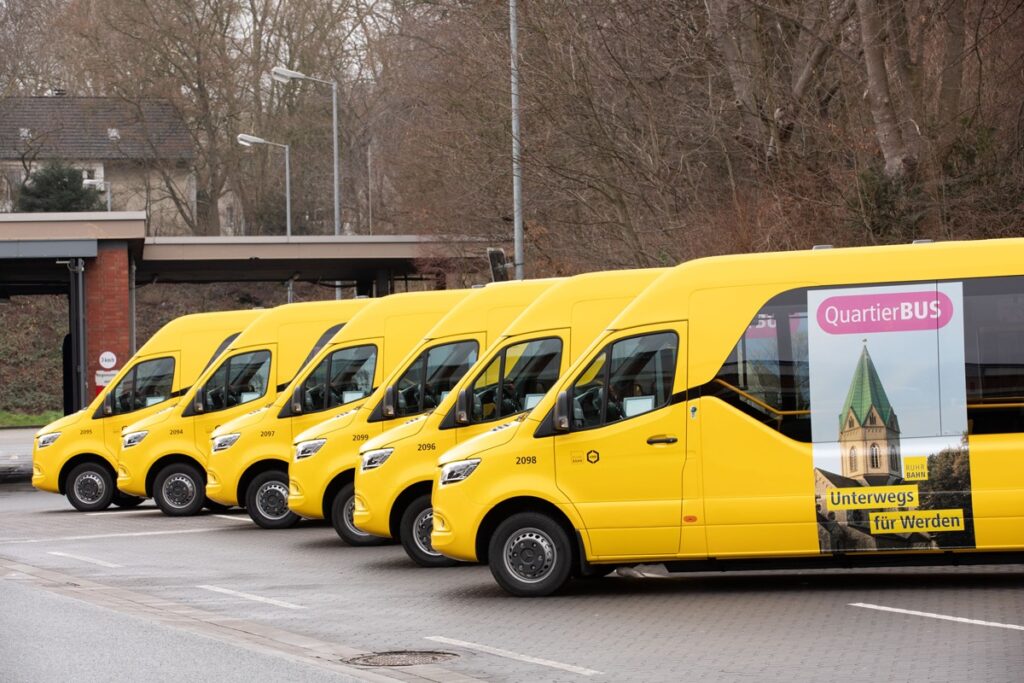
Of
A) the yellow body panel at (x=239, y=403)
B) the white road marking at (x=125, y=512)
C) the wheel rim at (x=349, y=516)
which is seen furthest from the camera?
the white road marking at (x=125, y=512)

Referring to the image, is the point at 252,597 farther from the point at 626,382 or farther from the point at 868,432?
the point at 868,432

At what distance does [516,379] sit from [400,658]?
501 cm

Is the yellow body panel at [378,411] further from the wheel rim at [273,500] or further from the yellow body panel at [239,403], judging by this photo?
the yellow body panel at [239,403]

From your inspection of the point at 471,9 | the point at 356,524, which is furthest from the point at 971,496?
the point at 471,9

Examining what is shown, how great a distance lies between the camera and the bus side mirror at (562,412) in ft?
40.3

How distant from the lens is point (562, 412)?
40.3ft

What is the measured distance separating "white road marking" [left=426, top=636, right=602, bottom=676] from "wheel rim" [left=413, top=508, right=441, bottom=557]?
13.4 ft

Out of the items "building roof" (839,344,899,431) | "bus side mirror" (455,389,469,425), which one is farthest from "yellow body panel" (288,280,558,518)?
"building roof" (839,344,899,431)

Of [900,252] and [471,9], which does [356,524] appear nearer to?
[900,252]

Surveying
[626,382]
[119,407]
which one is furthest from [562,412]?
[119,407]

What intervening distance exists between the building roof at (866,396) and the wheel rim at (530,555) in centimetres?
232

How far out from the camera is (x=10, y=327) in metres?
63.6

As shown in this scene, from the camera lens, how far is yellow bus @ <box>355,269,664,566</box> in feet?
47.7

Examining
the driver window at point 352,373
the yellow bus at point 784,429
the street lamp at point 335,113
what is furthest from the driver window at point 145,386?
the street lamp at point 335,113
